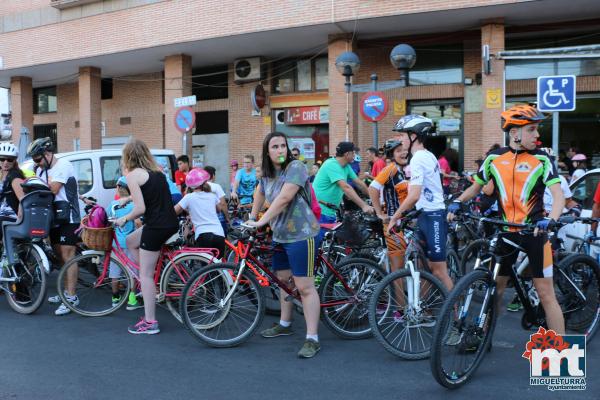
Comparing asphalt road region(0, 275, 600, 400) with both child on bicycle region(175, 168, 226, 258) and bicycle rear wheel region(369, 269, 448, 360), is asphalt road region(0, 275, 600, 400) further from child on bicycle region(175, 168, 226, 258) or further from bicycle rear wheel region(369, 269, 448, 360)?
child on bicycle region(175, 168, 226, 258)

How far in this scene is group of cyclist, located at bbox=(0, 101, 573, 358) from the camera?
4.55 metres

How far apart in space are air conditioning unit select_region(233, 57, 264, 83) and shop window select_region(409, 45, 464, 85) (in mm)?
5292

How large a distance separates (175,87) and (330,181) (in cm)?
1404

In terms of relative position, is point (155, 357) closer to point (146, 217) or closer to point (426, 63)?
point (146, 217)

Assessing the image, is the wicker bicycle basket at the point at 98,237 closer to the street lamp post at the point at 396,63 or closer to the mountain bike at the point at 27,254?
the mountain bike at the point at 27,254

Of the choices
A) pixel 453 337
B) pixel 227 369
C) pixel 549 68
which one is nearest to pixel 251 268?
pixel 227 369

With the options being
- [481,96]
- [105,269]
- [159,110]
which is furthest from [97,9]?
[105,269]

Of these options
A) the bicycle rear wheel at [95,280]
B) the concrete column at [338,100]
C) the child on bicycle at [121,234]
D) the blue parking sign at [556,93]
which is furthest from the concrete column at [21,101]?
the blue parking sign at [556,93]

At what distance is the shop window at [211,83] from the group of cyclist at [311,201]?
588 inches

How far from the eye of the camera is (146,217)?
5.84 m

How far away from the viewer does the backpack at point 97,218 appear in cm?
655

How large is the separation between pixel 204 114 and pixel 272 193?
693 inches

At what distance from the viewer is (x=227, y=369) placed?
482cm

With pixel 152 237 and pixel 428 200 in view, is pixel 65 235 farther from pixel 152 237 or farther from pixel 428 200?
pixel 428 200
